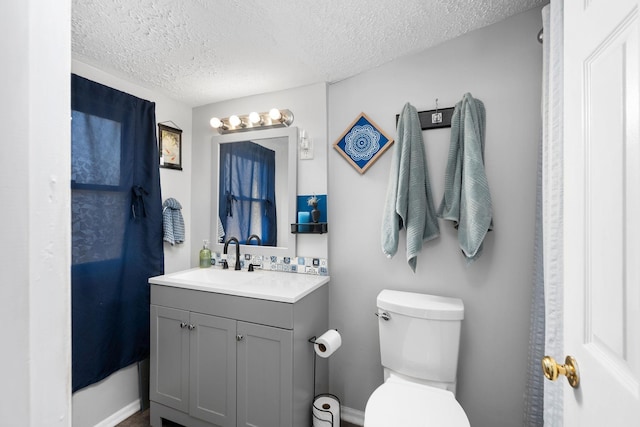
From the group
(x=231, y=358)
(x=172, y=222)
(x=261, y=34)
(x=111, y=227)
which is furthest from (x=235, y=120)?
(x=231, y=358)

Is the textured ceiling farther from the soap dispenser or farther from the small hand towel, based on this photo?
the soap dispenser

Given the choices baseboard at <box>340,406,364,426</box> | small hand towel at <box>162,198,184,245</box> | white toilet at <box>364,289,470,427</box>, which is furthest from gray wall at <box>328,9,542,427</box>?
small hand towel at <box>162,198,184,245</box>

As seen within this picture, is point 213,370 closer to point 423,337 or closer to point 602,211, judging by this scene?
point 423,337

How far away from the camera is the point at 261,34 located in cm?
148

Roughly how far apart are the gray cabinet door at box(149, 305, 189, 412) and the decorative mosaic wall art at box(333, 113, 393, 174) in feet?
4.47

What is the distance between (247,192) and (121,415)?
1.62 metres

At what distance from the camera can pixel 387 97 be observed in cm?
180

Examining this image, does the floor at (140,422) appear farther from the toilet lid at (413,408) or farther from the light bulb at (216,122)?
the light bulb at (216,122)

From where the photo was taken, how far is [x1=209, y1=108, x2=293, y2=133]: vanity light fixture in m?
1.99

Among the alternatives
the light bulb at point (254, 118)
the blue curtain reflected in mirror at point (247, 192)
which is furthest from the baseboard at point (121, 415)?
the light bulb at point (254, 118)

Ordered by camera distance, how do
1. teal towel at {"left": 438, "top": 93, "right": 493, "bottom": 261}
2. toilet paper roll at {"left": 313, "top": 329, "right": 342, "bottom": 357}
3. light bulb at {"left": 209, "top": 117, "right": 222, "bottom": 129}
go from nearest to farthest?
teal towel at {"left": 438, "top": 93, "right": 493, "bottom": 261}, toilet paper roll at {"left": 313, "top": 329, "right": 342, "bottom": 357}, light bulb at {"left": 209, "top": 117, "right": 222, "bottom": 129}

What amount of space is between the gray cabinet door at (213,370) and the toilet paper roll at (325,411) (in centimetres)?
44

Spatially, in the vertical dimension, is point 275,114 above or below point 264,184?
above

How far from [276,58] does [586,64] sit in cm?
145
